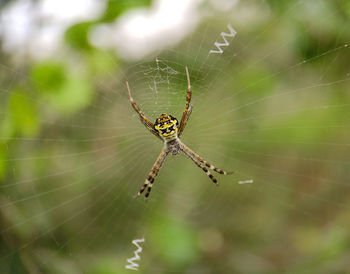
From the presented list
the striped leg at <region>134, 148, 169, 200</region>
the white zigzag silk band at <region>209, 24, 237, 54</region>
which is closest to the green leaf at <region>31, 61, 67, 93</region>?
the white zigzag silk band at <region>209, 24, 237, 54</region>

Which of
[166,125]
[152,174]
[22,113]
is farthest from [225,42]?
[22,113]

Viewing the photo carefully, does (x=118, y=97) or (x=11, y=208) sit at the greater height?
(x=118, y=97)

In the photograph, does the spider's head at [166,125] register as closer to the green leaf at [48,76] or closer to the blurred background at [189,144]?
the blurred background at [189,144]

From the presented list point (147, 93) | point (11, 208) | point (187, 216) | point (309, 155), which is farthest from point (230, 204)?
point (11, 208)

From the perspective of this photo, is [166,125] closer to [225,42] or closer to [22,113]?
[225,42]

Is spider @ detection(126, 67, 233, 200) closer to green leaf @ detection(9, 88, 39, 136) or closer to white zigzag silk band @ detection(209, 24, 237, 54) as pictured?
white zigzag silk band @ detection(209, 24, 237, 54)

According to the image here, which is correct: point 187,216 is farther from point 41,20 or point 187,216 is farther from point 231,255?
point 41,20
